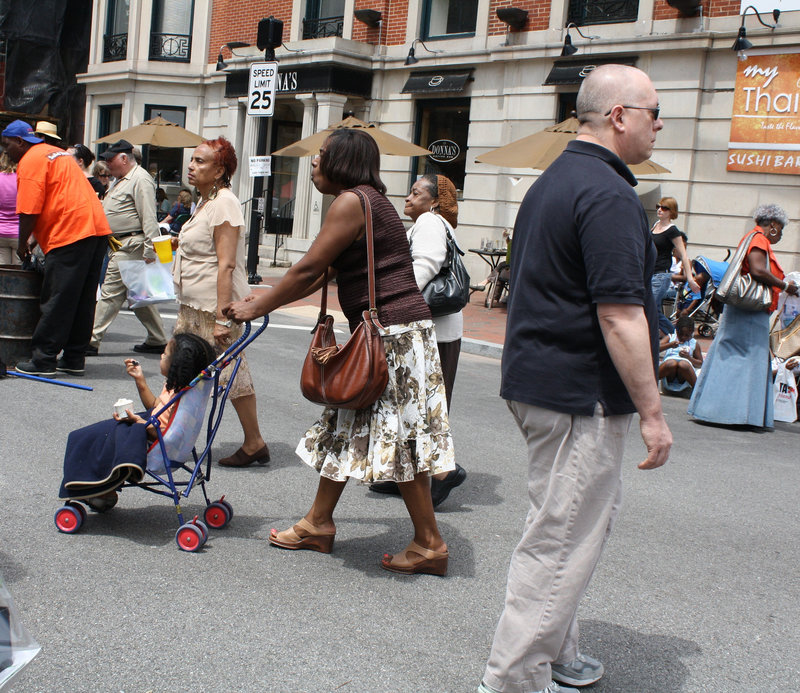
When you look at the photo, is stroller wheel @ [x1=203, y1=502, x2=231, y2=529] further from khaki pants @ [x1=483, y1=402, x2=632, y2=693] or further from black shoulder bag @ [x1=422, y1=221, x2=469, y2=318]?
khaki pants @ [x1=483, y1=402, x2=632, y2=693]

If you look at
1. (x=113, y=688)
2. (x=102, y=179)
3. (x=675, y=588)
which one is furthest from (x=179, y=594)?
(x=102, y=179)

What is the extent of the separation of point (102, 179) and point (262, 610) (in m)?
9.51

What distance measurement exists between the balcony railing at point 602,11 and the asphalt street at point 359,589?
12.7 metres

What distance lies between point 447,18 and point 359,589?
18.2 meters

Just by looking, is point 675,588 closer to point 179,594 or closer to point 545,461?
point 545,461

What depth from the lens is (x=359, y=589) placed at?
397cm

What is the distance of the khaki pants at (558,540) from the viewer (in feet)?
9.40

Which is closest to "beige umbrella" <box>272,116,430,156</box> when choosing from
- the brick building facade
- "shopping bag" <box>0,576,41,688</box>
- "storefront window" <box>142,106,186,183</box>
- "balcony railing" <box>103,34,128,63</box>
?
the brick building facade

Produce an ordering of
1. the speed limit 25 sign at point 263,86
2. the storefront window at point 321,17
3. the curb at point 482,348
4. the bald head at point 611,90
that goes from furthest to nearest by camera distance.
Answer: the storefront window at point 321,17 → the speed limit 25 sign at point 263,86 → the curb at point 482,348 → the bald head at point 611,90

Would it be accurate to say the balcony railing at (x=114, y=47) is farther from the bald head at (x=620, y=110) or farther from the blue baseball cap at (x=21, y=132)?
the bald head at (x=620, y=110)

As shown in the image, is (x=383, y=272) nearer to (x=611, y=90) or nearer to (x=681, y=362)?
(x=611, y=90)

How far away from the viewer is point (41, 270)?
8.09 m

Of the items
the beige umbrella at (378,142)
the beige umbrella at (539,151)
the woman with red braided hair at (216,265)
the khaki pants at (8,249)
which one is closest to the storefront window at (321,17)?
the beige umbrella at (378,142)

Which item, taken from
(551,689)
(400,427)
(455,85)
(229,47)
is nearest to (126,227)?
(400,427)
